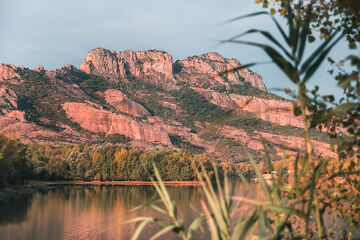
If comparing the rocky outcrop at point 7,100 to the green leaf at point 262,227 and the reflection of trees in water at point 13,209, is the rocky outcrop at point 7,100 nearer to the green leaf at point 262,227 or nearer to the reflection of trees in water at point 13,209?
the reflection of trees in water at point 13,209

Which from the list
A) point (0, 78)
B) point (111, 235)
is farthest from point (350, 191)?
point (0, 78)

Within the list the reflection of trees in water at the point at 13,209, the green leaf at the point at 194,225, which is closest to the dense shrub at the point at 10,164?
the reflection of trees in water at the point at 13,209

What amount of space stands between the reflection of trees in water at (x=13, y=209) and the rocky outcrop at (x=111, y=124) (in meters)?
125

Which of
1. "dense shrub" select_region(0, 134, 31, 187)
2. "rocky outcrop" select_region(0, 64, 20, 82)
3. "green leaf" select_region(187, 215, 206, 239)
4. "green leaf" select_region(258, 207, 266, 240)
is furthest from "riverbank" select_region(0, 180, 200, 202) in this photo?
"rocky outcrop" select_region(0, 64, 20, 82)

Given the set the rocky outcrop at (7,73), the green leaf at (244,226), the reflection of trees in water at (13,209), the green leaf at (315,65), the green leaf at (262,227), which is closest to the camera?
the green leaf at (262,227)

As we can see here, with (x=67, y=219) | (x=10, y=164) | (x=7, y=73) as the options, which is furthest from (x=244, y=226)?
(x=7, y=73)

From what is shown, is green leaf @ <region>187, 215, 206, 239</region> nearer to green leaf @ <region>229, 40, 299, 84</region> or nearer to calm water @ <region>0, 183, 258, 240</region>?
green leaf @ <region>229, 40, 299, 84</region>

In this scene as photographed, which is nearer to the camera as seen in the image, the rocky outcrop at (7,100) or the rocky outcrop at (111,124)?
the rocky outcrop at (7,100)

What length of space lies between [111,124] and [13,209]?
14163 cm

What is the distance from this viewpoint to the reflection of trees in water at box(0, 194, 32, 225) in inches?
1283

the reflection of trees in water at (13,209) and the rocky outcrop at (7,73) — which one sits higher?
the rocky outcrop at (7,73)

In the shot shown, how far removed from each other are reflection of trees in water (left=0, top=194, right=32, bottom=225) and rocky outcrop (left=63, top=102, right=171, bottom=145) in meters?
125

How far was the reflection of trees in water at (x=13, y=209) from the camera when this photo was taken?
3260 cm

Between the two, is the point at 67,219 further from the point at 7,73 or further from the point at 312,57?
the point at 7,73
